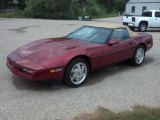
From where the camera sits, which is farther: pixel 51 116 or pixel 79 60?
pixel 79 60

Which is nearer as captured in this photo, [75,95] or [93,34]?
[75,95]

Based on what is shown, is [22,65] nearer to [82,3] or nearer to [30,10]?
[30,10]

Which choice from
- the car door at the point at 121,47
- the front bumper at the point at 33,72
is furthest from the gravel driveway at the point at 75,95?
the car door at the point at 121,47

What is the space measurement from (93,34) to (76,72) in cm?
152

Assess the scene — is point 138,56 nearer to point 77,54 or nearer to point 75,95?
point 77,54

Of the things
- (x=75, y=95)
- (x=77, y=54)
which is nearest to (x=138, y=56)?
(x=77, y=54)

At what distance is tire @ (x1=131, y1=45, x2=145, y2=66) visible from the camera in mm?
8320

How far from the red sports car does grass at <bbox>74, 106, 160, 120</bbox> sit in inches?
53.2

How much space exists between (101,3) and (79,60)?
60828 mm

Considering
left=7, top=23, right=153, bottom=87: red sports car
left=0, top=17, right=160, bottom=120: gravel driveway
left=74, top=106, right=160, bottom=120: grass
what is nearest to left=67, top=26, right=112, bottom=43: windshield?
left=7, top=23, right=153, bottom=87: red sports car

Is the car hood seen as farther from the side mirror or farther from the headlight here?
the side mirror

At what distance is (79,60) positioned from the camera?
21.2ft

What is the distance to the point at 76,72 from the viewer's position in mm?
6441

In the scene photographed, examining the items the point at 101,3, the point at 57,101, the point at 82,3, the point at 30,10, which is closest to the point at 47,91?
the point at 57,101
